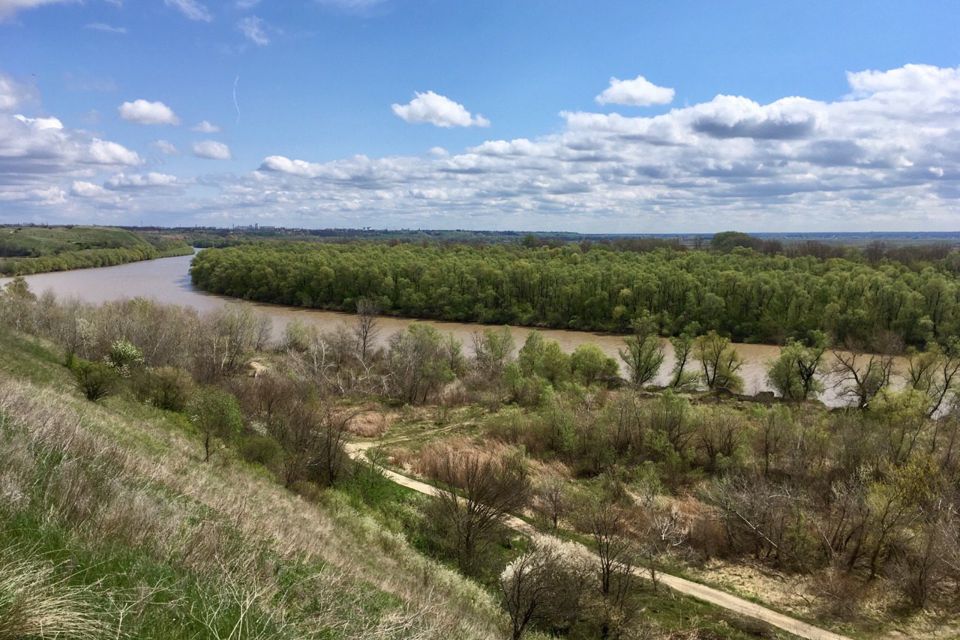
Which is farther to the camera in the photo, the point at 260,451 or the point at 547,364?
the point at 547,364

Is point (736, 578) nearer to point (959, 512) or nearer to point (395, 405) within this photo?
point (959, 512)

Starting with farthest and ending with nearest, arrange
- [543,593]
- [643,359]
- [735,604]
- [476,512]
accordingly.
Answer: [643,359], [476,512], [735,604], [543,593]

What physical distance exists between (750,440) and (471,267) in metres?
51.1

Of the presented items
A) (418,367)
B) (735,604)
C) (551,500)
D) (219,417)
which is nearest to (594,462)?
(551,500)

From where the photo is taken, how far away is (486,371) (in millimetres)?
43406

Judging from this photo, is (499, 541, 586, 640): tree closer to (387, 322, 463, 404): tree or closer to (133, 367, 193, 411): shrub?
(133, 367, 193, 411): shrub

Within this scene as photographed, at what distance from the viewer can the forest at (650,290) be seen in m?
55.4

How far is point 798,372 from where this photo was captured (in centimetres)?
3862

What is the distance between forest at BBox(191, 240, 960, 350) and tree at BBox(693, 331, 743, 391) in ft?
32.2

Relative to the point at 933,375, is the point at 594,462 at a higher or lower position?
lower

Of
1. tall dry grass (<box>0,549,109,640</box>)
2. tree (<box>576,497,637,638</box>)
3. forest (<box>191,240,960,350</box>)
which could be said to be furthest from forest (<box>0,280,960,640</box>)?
forest (<box>191,240,960,350</box>)

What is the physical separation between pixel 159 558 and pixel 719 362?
4163 centimetres

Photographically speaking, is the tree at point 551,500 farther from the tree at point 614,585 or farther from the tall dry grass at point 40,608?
the tall dry grass at point 40,608

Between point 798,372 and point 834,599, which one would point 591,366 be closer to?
point 798,372
